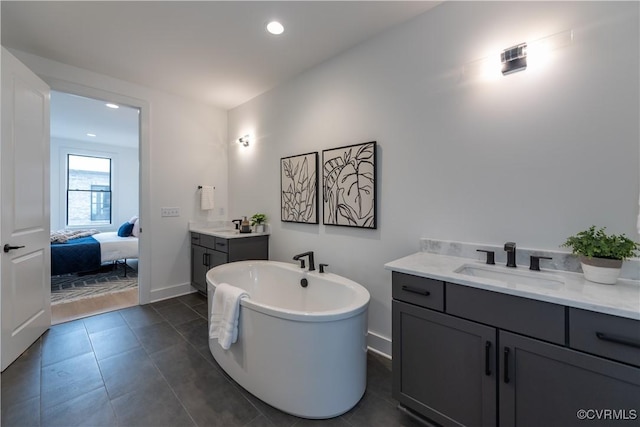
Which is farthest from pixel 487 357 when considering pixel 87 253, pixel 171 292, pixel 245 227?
pixel 87 253

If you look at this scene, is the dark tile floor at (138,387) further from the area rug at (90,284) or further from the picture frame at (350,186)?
the picture frame at (350,186)

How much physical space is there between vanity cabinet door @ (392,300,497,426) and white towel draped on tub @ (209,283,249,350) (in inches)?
39.7

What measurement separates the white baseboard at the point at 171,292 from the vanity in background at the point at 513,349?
3.03 meters

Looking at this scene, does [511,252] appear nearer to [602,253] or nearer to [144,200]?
[602,253]

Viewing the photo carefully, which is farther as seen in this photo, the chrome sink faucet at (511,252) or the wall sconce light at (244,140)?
the wall sconce light at (244,140)

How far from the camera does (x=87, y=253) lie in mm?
3990

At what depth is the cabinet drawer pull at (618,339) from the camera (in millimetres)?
897

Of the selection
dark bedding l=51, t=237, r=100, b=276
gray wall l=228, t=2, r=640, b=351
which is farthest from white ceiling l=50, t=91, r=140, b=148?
gray wall l=228, t=2, r=640, b=351

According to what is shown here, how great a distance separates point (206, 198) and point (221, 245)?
0.95 m

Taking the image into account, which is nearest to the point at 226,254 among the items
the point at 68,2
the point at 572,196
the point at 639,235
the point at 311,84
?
the point at 311,84

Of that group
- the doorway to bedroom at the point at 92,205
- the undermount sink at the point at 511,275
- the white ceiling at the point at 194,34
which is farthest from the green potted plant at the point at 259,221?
the undermount sink at the point at 511,275

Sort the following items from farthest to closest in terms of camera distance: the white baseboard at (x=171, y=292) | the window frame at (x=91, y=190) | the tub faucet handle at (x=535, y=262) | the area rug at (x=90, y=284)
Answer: the window frame at (x=91, y=190) → the area rug at (x=90, y=284) → the white baseboard at (x=171, y=292) → the tub faucet handle at (x=535, y=262)

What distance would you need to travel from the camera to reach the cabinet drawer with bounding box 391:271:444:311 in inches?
53.5

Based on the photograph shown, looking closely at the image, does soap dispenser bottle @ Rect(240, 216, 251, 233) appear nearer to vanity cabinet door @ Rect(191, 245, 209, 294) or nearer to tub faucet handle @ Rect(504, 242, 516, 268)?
vanity cabinet door @ Rect(191, 245, 209, 294)
